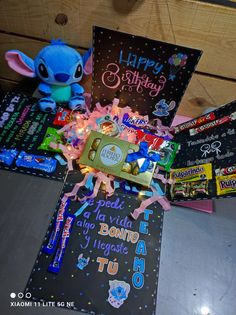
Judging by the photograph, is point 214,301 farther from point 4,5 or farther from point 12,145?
point 4,5

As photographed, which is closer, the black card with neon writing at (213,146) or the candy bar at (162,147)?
the black card with neon writing at (213,146)

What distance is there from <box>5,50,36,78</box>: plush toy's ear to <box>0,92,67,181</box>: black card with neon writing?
0.12 m

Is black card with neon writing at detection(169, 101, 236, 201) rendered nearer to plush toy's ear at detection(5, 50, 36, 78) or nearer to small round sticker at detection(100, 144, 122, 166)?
small round sticker at detection(100, 144, 122, 166)

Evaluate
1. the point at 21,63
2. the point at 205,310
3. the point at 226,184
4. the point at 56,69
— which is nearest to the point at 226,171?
the point at 226,184

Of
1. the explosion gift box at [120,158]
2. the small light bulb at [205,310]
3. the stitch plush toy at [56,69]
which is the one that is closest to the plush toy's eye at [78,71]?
the stitch plush toy at [56,69]

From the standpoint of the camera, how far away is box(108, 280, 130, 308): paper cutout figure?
1.98 ft

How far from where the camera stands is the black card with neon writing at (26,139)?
0.77m

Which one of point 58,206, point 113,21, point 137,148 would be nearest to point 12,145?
point 58,206

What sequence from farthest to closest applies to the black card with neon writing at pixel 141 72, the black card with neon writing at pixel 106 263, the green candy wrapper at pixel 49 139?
the green candy wrapper at pixel 49 139 → the black card with neon writing at pixel 141 72 → the black card with neon writing at pixel 106 263

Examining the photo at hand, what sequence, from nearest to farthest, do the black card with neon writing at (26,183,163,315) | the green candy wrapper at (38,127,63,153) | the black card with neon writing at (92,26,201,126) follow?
the black card with neon writing at (26,183,163,315), the black card with neon writing at (92,26,201,126), the green candy wrapper at (38,127,63,153)

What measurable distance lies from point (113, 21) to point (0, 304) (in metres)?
0.78

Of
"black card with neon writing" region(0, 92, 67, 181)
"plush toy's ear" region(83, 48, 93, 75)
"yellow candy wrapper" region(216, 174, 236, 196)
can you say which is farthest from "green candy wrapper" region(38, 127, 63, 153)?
"yellow candy wrapper" region(216, 174, 236, 196)

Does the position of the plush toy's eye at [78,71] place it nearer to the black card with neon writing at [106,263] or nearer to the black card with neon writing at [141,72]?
the black card with neon writing at [141,72]

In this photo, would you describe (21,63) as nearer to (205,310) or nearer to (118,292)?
(118,292)
